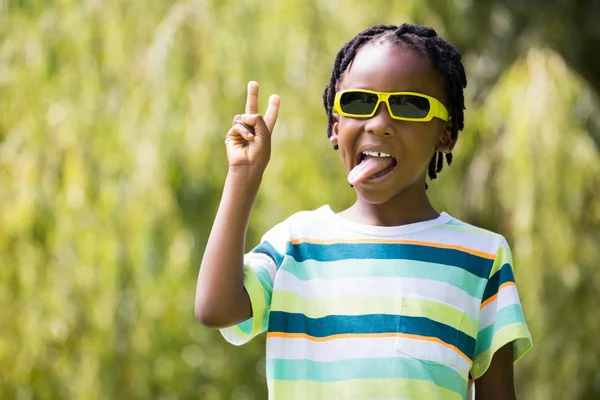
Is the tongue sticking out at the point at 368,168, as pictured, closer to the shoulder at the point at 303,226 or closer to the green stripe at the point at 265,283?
the shoulder at the point at 303,226

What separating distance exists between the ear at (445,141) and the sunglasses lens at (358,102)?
20 cm

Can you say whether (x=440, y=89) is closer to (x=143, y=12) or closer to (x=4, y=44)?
(x=143, y=12)

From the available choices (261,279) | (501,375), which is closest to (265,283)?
(261,279)

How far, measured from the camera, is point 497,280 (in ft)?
5.48

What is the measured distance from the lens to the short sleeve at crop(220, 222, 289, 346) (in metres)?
1.60

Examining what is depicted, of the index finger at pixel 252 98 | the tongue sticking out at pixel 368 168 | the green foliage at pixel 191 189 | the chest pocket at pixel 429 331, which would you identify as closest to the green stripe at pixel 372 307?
the chest pocket at pixel 429 331

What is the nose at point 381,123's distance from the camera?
1.64 metres

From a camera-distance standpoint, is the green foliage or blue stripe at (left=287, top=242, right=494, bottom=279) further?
the green foliage

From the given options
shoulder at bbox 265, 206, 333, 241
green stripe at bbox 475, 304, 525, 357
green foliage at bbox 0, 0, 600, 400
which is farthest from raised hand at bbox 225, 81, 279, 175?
green foliage at bbox 0, 0, 600, 400

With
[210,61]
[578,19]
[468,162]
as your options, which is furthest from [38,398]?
[578,19]

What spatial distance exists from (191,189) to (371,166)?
2.39 m

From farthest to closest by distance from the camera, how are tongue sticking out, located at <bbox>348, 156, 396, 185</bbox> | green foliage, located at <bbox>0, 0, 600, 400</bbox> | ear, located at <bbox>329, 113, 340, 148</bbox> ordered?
green foliage, located at <bbox>0, 0, 600, 400</bbox> < ear, located at <bbox>329, 113, 340, 148</bbox> < tongue sticking out, located at <bbox>348, 156, 396, 185</bbox>

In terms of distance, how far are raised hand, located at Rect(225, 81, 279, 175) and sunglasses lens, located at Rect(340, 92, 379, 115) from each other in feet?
0.46

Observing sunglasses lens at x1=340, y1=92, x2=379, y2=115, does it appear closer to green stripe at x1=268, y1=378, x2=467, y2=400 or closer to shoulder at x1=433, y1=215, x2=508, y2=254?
shoulder at x1=433, y1=215, x2=508, y2=254
